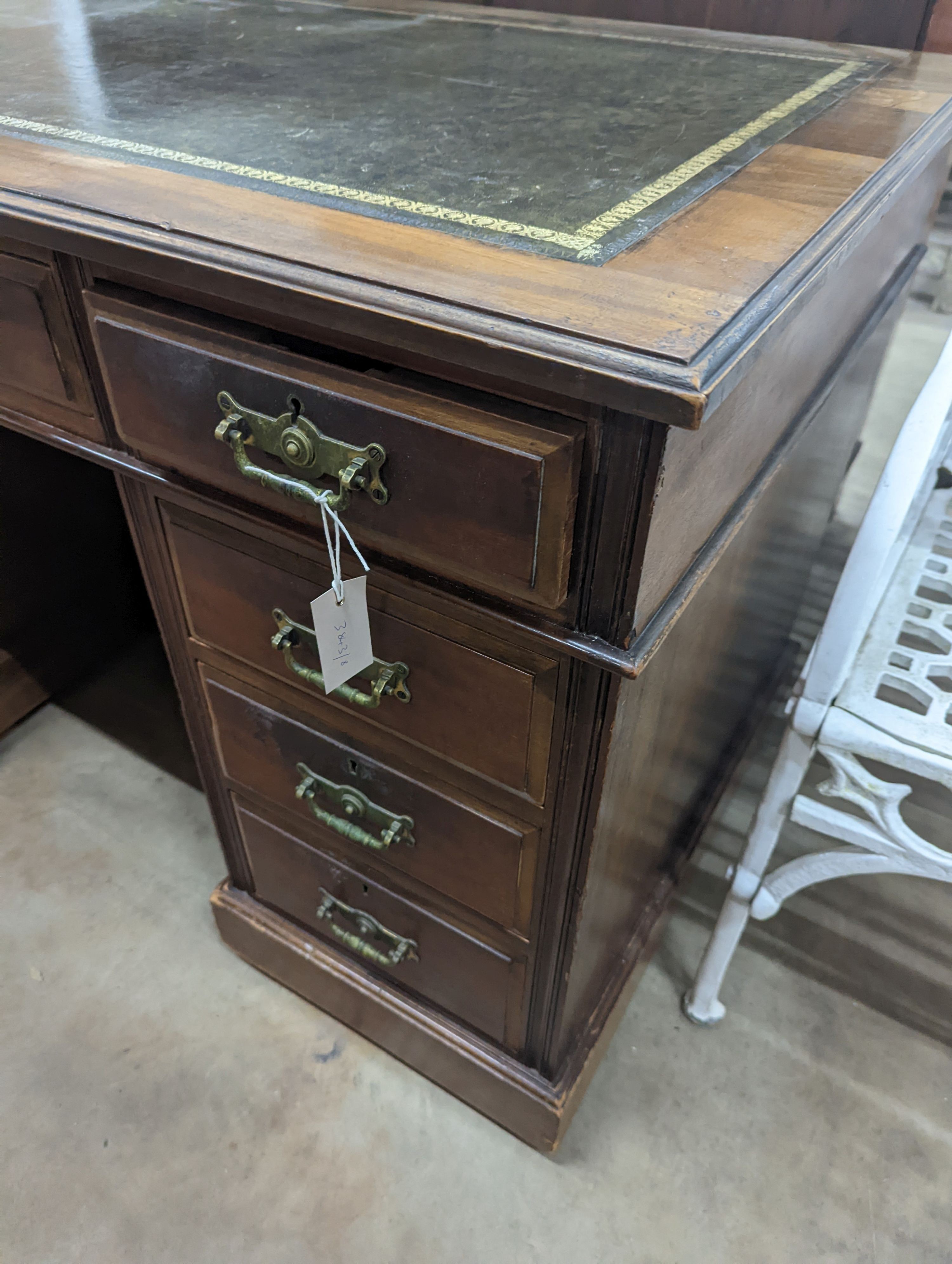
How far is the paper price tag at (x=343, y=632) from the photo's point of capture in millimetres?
542

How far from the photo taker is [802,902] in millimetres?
1156

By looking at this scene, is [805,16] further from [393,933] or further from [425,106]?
[393,933]

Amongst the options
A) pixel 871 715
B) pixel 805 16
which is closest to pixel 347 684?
pixel 871 715

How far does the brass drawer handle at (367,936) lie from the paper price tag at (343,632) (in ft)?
1.25

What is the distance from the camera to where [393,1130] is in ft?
3.08

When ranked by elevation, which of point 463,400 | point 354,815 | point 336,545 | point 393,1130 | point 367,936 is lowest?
point 393,1130

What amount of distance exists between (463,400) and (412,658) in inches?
8.3

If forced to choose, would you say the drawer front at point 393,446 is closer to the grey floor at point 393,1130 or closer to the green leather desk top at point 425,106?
the green leather desk top at point 425,106

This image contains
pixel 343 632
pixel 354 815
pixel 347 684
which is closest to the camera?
pixel 343 632

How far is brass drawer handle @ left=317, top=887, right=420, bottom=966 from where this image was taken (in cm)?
85

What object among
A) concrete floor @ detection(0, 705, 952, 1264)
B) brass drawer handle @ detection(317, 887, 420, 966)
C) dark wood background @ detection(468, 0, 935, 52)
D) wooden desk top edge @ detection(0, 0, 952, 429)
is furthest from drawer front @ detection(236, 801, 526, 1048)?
dark wood background @ detection(468, 0, 935, 52)

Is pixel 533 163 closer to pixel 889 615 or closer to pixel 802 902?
pixel 889 615

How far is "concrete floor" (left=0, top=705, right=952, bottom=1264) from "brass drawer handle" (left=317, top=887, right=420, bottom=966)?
19 centimetres

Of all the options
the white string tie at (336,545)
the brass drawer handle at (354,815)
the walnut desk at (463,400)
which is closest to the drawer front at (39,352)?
the walnut desk at (463,400)
